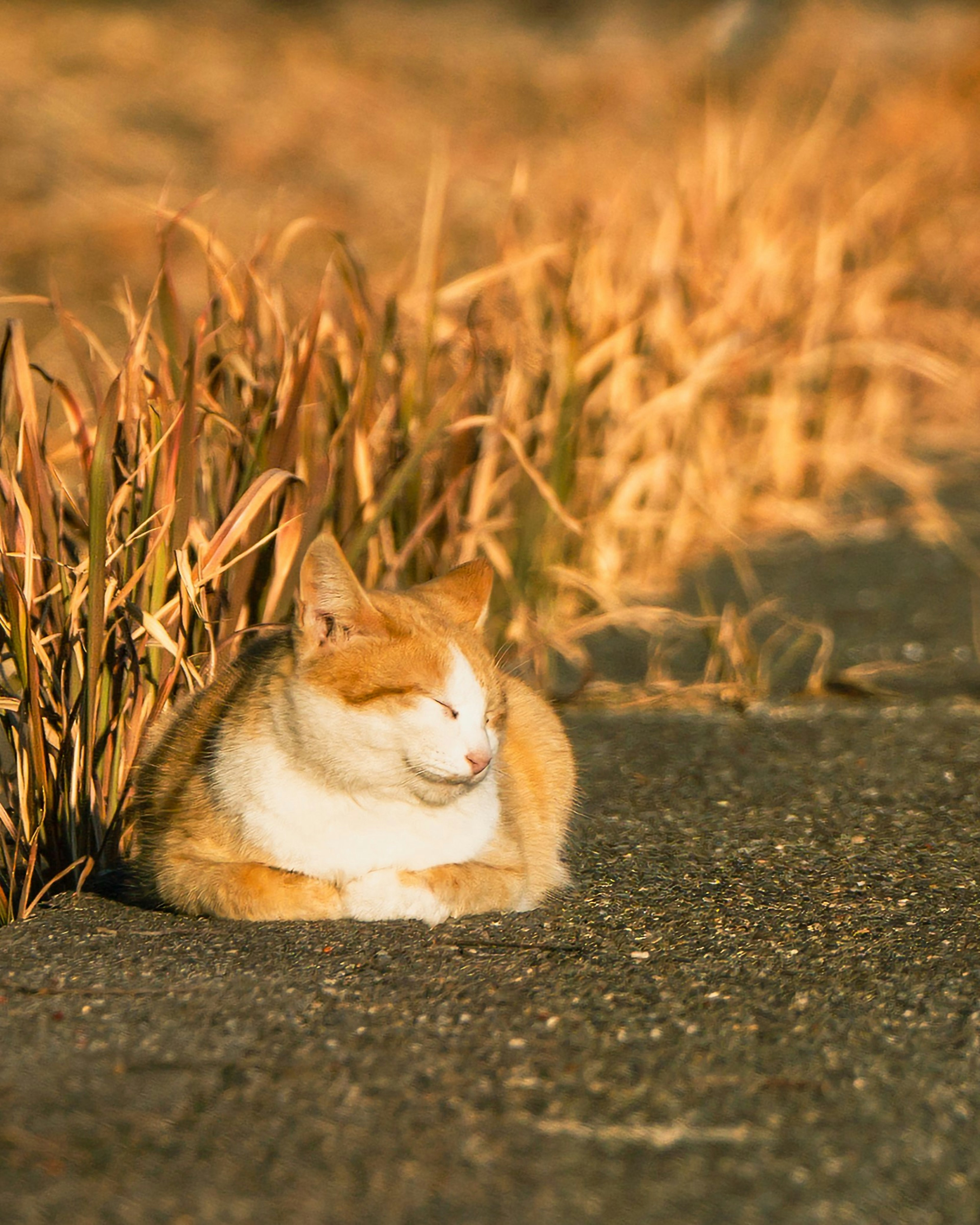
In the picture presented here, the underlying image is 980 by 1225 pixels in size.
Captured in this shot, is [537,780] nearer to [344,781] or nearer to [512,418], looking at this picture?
Result: [344,781]

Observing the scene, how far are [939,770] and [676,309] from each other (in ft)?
8.28

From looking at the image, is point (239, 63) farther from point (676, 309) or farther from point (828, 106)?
point (676, 309)

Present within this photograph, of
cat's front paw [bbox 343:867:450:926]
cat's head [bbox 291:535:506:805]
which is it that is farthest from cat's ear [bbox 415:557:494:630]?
cat's front paw [bbox 343:867:450:926]

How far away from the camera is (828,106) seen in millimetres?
6539

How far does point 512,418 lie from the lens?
13.9 ft

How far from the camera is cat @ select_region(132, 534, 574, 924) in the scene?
2.30 m

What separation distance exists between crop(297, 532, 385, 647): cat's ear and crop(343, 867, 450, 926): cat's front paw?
402 millimetres

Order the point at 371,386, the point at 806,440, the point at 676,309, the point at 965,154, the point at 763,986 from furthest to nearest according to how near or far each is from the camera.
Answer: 1. the point at 965,154
2. the point at 806,440
3. the point at 676,309
4. the point at 371,386
5. the point at 763,986

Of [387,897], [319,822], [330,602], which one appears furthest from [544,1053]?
[330,602]

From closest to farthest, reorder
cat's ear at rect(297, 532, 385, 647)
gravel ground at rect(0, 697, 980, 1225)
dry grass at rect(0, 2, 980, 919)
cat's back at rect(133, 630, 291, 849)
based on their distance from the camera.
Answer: gravel ground at rect(0, 697, 980, 1225) < cat's ear at rect(297, 532, 385, 647) < cat's back at rect(133, 630, 291, 849) < dry grass at rect(0, 2, 980, 919)

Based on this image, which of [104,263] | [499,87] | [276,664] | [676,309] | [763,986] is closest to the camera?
[763,986]

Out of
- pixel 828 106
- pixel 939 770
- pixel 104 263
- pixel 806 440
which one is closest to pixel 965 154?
pixel 828 106

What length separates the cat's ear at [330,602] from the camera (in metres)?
2.25

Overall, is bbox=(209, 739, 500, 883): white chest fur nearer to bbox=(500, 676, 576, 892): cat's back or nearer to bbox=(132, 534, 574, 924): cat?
bbox=(132, 534, 574, 924): cat
